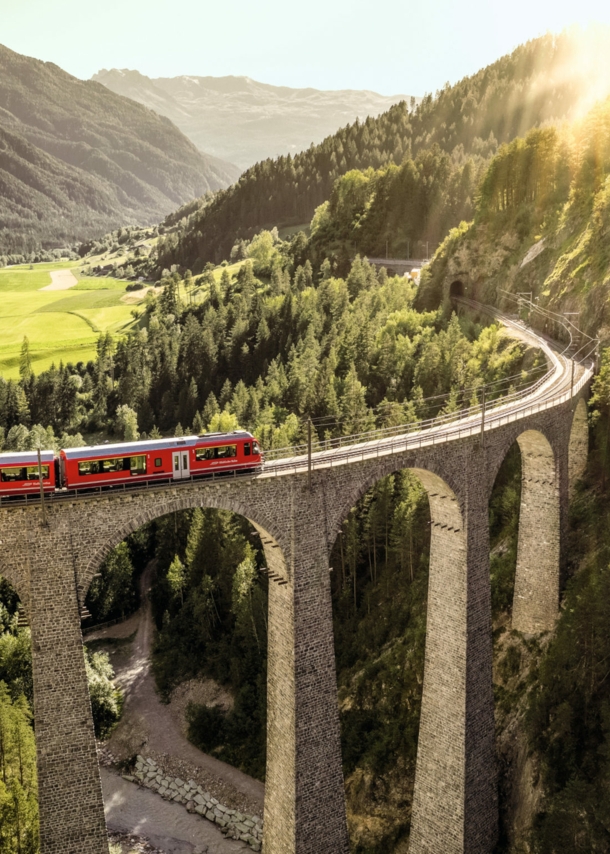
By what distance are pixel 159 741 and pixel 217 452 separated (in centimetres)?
3431

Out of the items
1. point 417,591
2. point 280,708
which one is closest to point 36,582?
point 280,708

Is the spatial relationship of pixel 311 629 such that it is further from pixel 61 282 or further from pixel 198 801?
pixel 61 282

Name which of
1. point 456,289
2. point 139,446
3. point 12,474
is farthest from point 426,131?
point 12,474

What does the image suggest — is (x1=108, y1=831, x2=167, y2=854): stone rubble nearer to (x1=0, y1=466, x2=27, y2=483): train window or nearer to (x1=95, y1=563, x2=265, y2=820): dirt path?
(x1=95, y1=563, x2=265, y2=820): dirt path

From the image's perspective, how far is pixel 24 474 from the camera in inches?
1172

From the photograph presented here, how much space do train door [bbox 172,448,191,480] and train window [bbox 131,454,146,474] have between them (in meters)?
1.49

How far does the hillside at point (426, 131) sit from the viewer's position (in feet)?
550

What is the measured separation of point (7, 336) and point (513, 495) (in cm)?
10243

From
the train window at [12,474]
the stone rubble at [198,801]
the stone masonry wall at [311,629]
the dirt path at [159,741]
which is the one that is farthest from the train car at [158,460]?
the dirt path at [159,741]

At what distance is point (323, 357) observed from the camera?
3639 inches

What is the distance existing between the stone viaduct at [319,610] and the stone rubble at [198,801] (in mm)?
12250

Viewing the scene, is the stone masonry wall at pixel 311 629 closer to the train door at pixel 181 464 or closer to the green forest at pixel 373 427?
the train door at pixel 181 464

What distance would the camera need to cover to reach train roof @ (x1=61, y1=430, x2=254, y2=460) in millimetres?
31375

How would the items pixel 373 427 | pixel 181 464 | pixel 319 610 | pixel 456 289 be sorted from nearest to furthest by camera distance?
pixel 181 464, pixel 319 610, pixel 373 427, pixel 456 289
